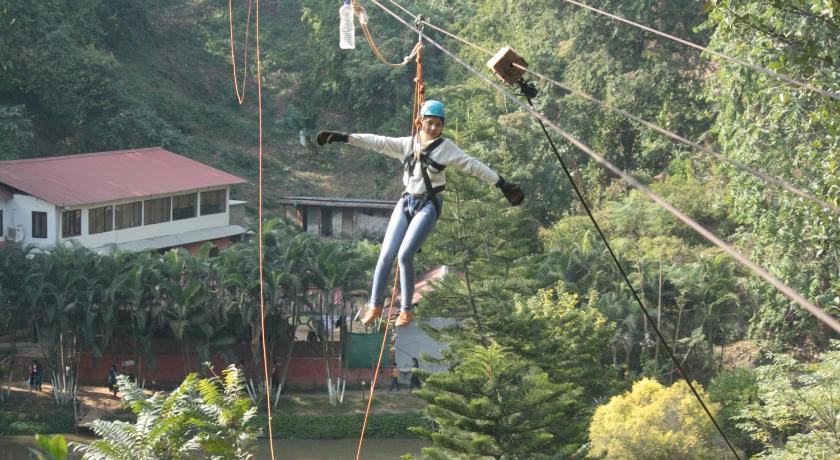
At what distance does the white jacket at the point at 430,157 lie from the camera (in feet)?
23.6

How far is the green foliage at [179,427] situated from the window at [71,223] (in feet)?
48.2

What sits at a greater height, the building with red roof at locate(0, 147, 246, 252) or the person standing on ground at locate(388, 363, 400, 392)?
the building with red roof at locate(0, 147, 246, 252)

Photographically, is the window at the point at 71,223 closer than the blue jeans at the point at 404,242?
No

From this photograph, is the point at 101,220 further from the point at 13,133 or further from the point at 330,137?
the point at 330,137

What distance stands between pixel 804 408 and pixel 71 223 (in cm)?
1699

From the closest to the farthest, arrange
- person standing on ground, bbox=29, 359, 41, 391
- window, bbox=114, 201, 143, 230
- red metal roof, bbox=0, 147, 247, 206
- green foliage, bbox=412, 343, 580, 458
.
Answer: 1. green foliage, bbox=412, 343, 580, 458
2. person standing on ground, bbox=29, 359, 41, 391
3. red metal roof, bbox=0, 147, 247, 206
4. window, bbox=114, 201, 143, 230

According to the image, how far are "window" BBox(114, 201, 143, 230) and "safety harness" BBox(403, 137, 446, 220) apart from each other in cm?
2070

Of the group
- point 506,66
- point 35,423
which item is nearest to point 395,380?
point 35,423

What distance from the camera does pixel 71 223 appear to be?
2597 centimetres

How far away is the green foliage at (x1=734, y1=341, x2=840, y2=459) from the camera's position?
13367 mm

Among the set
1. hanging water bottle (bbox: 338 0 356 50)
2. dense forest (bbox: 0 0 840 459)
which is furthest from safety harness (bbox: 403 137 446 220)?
dense forest (bbox: 0 0 840 459)

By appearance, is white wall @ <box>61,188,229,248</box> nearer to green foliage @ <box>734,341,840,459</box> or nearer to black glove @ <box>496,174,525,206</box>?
green foliage @ <box>734,341,840,459</box>

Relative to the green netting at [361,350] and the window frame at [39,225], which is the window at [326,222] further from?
the window frame at [39,225]

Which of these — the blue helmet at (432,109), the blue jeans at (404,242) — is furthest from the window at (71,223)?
the blue helmet at (432,109)
